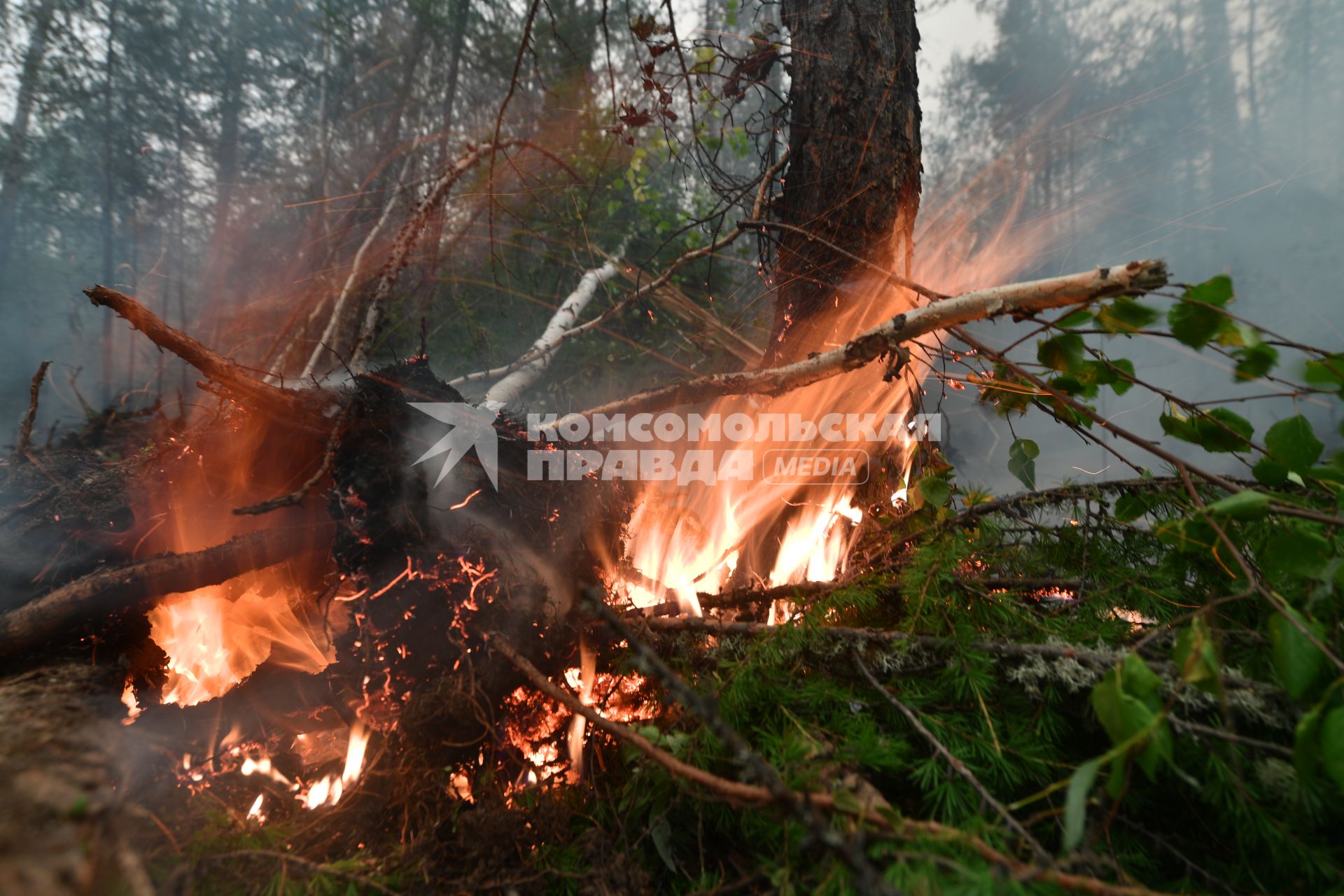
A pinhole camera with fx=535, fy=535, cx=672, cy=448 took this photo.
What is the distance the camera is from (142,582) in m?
1.88

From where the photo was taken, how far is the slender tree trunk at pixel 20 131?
7.84m

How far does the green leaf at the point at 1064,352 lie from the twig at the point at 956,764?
3.12 ft

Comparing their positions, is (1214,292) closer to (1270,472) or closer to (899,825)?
(1270,472)

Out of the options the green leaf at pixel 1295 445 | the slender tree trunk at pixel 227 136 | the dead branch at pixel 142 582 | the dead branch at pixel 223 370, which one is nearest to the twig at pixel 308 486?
the dead branch at pixel 223 370

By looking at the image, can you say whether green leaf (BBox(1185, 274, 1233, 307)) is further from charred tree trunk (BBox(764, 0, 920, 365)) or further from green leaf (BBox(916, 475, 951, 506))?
charred tree trunk (BBox(764, 0, 920, 365))

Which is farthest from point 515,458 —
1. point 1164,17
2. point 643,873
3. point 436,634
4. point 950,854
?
point 1164,17

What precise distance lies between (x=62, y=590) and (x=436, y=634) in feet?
4.37

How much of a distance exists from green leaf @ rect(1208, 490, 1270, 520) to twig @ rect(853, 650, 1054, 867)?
0.61 m

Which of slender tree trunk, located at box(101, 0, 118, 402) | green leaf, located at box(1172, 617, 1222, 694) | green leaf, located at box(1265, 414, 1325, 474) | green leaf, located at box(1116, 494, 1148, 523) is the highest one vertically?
slender tree trunk, located at box(101, 0, 118, 402)

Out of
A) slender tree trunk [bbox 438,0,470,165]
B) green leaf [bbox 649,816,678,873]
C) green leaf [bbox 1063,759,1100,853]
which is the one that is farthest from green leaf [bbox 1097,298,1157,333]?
slender tree trunk [bbox 438,0,470,165]

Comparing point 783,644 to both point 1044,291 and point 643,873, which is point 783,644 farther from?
point 1044,291

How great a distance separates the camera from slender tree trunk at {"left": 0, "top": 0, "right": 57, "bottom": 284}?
7.84 m

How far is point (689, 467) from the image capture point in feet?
9.49

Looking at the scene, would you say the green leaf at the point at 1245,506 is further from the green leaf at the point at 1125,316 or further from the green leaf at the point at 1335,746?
the green leaf at the point at 1125,316
